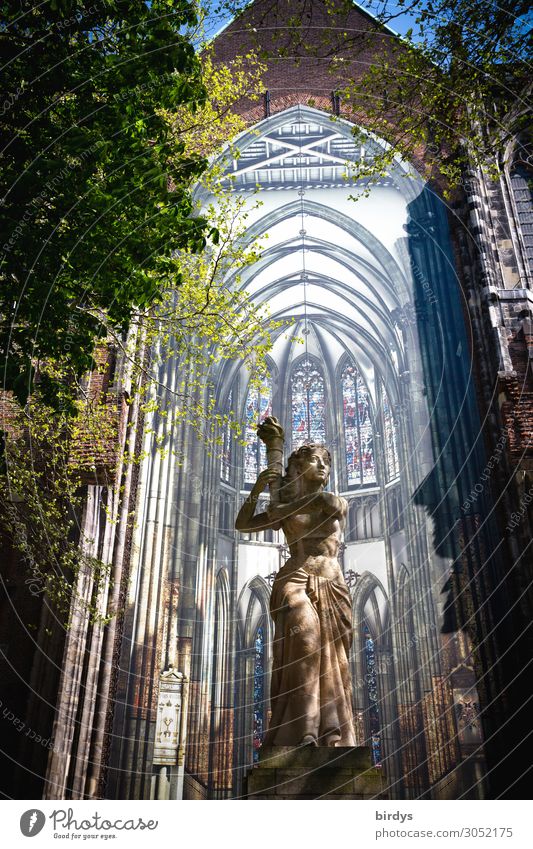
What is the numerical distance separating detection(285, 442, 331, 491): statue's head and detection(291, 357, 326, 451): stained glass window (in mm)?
25158

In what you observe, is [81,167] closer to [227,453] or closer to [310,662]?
[310,662]

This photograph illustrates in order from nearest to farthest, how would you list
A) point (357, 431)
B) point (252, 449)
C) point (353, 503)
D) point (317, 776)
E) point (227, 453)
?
point (317, 776)
point (227, 453)
point (252, 449)
point (353, 503)
point (357, 431)

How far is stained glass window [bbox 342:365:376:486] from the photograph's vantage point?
3191 centimetres

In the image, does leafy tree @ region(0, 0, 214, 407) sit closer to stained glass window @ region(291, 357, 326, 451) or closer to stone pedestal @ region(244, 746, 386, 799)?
stone pedestal @ region(244, 746, 386, 799)

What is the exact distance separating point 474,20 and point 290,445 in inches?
926

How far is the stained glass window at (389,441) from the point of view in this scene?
2924 cm

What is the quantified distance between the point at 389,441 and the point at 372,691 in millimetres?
9769

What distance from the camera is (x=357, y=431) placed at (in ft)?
106

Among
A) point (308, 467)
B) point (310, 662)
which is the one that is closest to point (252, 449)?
point (308, 467)

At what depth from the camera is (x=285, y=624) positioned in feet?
18.9

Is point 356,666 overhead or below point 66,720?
overhead
